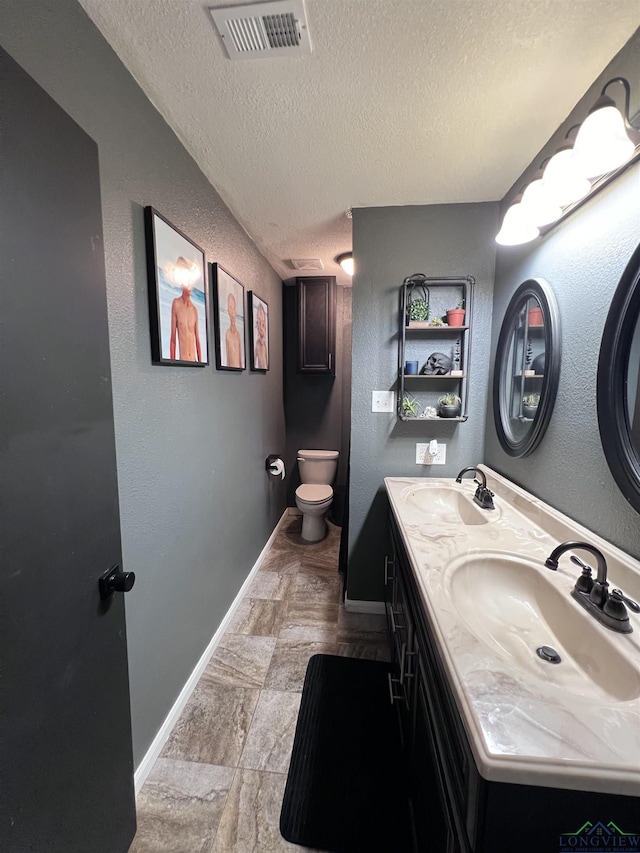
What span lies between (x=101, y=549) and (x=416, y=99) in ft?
5.79

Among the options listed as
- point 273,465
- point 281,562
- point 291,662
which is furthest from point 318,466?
point 291,662

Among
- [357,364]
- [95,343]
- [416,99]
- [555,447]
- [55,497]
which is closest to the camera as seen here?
[55,497]

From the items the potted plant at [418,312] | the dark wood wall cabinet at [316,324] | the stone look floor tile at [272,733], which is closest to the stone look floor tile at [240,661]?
the stone look floor tile at [272,733]

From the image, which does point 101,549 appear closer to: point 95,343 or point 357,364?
point 95,343

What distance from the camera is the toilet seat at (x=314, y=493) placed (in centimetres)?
283

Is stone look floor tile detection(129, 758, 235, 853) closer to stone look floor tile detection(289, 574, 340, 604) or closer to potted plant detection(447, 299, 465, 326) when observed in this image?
stone look floor tile detection(289, 574, 340, 604)

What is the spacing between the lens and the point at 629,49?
0.94 metres

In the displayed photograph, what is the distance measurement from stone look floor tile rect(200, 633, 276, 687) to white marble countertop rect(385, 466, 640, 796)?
1166 mm

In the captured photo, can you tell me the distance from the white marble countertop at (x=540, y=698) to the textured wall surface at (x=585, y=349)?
0.11 m

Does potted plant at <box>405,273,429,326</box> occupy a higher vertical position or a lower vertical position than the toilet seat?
higher

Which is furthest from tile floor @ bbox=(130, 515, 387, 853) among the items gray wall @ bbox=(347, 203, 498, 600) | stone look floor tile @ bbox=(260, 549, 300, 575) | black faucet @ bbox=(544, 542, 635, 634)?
black faucet @ bbox=(544, 542, 635, 634)

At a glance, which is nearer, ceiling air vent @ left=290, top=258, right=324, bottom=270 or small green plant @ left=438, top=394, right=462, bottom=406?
small green plant @ left=438, top=394, right=462, bottom=406

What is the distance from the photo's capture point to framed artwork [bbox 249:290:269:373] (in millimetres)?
2232

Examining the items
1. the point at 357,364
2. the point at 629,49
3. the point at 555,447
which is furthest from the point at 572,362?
the point at 357,364
